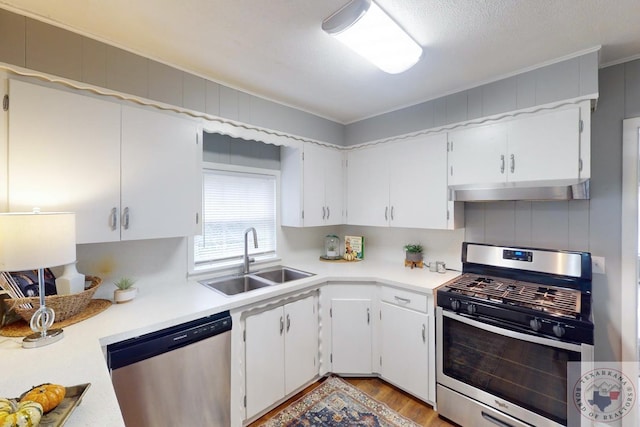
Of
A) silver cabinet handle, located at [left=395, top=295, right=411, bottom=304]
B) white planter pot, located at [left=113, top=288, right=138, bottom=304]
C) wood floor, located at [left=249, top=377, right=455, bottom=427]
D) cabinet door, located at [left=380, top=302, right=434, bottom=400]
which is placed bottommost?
wood floor, located at [left=249, top=377, right=455, bottom=427]

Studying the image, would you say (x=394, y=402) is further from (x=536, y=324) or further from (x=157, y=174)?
(x=157, y=174)

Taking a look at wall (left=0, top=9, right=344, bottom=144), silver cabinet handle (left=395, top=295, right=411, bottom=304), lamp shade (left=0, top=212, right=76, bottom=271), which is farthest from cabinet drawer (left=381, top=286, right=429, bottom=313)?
lamp shade (left=0, top=212, right=76, bottom=271)

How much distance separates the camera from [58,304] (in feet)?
4.47

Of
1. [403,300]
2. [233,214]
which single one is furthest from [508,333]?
[233,214]

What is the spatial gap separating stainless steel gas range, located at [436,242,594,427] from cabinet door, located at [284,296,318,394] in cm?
95

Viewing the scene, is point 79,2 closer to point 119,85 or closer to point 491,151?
point 119,85

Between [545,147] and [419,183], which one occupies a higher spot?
[545,147]

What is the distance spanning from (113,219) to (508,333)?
239 centimetres

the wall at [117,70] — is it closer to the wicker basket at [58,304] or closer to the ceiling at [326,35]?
the ceiling at [326,35]

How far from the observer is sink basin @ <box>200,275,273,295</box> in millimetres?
2232

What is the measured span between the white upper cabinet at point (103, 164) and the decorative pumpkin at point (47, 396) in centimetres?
93

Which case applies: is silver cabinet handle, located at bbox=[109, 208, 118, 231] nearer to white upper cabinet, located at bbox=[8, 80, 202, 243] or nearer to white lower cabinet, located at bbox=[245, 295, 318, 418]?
white upper cabinet, located at bbox=[8, 80, 202, 243]

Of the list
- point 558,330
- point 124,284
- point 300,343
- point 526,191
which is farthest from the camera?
point 300,343

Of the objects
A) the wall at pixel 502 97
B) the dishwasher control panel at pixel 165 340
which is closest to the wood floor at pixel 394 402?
the dishwasher control panel at pixel 165 340
